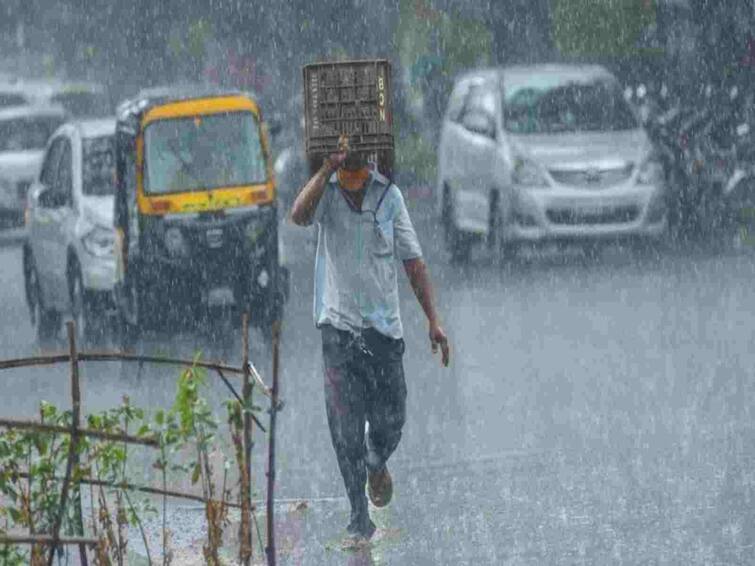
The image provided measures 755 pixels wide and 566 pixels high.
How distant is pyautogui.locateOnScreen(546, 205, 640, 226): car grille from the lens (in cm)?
2083

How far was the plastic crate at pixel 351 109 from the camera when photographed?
29.2 feet

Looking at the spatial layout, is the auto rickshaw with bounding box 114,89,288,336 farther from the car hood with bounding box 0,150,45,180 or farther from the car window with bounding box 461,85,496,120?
the car hood with bounding box 0,150,45,180

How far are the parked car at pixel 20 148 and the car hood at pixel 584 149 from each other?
8.11m

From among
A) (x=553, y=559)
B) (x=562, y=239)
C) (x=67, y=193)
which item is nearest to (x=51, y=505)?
(x=553, y=559)

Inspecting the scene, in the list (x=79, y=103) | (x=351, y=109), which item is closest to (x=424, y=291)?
(x=351, y=109)

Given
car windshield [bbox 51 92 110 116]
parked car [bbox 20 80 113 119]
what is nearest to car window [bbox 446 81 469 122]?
parked car [bbox 20 80 113 119]

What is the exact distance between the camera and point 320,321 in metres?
9.06

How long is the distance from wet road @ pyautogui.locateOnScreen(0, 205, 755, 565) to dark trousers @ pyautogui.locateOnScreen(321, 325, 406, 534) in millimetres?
279

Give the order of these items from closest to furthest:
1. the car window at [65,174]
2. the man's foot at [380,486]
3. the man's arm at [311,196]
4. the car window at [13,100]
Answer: the man's arm at [311,196] < the man's foot at [380,486] < the car window at [65,174] < the car window at [13,100]

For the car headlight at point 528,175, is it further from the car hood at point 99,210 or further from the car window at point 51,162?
the car hood at point 99,210

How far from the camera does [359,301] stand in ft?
29.5

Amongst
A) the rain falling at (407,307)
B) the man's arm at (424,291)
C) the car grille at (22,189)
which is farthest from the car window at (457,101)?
the man's arm at (424,291)

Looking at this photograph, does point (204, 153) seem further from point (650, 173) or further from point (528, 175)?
point (650, 173)

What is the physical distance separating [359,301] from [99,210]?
28.4ft
